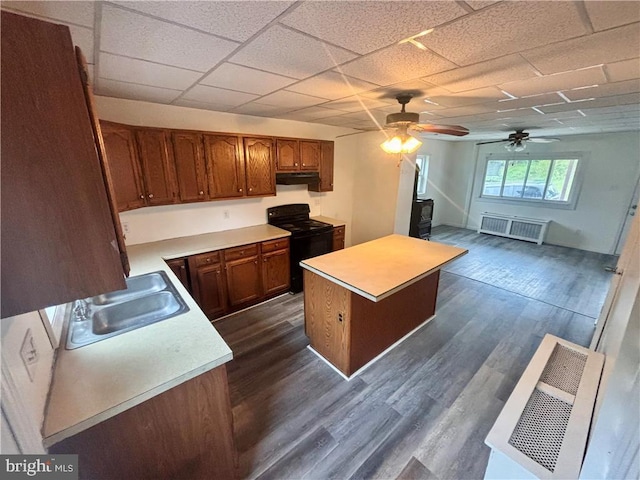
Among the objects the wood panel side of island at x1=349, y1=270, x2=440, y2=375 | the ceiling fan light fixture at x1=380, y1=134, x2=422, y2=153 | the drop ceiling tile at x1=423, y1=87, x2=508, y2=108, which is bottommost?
the wood panel side of island at x1=349, y1=270, x2=440, y2=375

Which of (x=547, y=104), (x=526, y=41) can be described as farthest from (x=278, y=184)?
(x=547, y=104)

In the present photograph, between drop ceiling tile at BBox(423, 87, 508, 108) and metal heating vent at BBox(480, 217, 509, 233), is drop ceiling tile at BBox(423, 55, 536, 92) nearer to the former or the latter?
drop ceiling tile at BBox(423, 87, 508, 108)

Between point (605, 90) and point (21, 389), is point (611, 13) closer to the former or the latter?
point (605, 90)

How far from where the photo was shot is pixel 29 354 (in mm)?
960

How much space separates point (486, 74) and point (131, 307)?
2.98 m

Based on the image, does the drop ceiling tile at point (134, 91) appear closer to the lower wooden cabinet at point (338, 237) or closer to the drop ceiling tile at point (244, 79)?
the drop ceiling tile at point (244, 79)

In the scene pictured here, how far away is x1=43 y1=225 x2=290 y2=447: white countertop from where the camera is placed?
0.98 m

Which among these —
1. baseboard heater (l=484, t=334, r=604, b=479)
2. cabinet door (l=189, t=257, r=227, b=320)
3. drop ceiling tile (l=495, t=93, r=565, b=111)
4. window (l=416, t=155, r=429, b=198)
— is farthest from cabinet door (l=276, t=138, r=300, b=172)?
window (l=416, t=155, r=429, b=198)

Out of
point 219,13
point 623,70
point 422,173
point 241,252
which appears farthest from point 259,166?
point 422,173

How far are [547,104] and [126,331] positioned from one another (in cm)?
411

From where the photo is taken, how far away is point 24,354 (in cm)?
92

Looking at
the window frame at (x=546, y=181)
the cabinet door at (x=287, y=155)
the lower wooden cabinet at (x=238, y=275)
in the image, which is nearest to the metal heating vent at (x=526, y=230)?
the window frame at (x=546, y=181)

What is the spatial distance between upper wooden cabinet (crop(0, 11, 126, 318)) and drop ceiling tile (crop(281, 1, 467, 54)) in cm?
85

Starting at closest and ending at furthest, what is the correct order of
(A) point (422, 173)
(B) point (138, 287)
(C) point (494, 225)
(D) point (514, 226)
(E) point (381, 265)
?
(B) point (138, 287)
(E) point (381, 265)
(D) point (514, 226)
(C) point (494, 225)
(A) point (422, 173)
